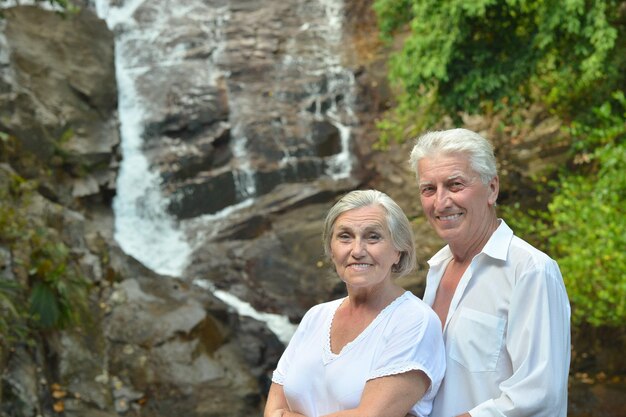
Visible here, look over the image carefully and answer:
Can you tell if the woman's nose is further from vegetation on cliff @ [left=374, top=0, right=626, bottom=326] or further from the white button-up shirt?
vegetation on cliff @ [left=374, top=0, right=626, bottom=326]

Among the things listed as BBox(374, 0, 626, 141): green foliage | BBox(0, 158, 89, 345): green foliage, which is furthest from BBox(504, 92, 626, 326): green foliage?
BBox(0, 158, 89, 345): green foliage

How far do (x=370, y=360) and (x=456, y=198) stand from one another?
71 cm

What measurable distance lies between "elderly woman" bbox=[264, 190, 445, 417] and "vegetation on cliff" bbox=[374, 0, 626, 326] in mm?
6033

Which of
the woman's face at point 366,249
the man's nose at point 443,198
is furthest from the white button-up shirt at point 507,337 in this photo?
the woman's face at point 366,249

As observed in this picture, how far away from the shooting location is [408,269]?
303 centimetres

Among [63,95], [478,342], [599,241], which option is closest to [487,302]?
[478,342]

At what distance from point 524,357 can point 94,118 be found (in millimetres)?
14282

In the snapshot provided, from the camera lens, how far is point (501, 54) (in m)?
11.0

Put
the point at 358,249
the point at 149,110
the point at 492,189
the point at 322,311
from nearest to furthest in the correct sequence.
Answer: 1. the point at 358,249
2. the point at 492,189
3. the point at 322,311
4. the point at 149,110

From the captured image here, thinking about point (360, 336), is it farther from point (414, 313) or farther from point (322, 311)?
point (322, 311)

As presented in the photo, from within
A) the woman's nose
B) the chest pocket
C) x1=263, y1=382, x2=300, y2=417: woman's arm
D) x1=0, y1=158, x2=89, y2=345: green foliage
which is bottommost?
x1=0, y1=158, x2=89, y2=345: green foliage

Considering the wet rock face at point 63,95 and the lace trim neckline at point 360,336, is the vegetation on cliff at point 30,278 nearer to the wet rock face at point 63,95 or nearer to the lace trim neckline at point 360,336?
the wet rock face at point 63,95

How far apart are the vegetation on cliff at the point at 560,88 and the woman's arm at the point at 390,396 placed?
615 centimetres

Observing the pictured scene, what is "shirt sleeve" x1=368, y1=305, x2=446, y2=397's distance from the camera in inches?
106
